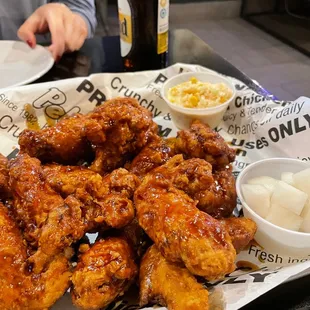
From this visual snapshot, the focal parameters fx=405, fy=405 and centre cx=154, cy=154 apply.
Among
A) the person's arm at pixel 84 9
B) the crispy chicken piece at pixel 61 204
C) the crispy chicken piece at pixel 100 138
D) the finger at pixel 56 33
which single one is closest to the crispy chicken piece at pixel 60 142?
the crispy chicken piece at pixel 100 138

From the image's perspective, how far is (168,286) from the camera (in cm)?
97

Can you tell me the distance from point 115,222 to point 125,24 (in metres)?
1.18

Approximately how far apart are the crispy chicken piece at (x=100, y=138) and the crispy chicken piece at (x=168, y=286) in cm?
47

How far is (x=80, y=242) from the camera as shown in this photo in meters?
1.12

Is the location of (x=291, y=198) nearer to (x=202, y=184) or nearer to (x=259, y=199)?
(x=259, y=199)

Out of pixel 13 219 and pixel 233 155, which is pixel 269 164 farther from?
pixel 13 219

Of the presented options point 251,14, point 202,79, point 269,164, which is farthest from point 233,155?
point 251,14

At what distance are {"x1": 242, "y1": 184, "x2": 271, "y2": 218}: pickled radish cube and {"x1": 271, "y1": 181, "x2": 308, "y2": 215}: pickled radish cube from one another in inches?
1.2

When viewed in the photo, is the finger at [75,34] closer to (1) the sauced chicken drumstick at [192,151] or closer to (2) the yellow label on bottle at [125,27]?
(2) the yellow label on bottle at [125,27]

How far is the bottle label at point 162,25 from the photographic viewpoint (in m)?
1.86

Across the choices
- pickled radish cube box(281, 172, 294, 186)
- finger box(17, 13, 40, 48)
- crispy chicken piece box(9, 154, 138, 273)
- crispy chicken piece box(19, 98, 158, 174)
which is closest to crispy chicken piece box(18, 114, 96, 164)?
crispy chicken piece box(19, 98, 158, 174)

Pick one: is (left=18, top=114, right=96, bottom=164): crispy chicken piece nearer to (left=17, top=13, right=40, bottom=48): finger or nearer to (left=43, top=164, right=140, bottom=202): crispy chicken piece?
(left=43, top=164, right=140, bottom=202): crispy chicken piece

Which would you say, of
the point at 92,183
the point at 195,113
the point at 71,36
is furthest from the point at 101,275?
the point at 71,36

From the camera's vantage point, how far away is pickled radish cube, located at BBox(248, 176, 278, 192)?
1.29 meters
